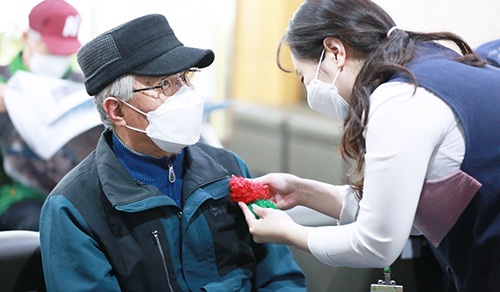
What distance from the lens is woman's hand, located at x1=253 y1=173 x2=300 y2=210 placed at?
181 centimetres

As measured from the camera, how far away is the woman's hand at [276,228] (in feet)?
5.05

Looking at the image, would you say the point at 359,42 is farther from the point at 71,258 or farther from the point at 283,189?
the point at 71,258

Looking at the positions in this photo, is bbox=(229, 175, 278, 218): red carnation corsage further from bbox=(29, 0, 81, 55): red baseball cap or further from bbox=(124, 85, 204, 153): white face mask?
bbox=(29, 0, 81, 55): red baseball cap

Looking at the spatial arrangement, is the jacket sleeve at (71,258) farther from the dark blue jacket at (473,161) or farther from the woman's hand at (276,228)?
the dark blue jacket at (473,161)

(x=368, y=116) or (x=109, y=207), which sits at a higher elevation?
(x=368, y=116)

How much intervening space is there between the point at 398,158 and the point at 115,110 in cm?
68

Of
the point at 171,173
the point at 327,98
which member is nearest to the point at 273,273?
the point at 171,173

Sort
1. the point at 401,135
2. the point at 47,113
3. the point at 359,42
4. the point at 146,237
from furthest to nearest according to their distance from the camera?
the point at 47,113 < the point at 146,237 < the point at 359,42 < the point at 401,135

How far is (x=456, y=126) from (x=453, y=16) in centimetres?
179

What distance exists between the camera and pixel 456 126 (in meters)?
1.37

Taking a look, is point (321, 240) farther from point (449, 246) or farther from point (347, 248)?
point (449, 246)

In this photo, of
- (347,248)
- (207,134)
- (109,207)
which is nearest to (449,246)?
(347,248)

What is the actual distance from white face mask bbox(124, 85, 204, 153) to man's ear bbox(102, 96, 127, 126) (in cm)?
2

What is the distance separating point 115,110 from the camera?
5.56 feet
